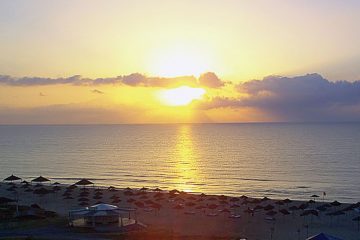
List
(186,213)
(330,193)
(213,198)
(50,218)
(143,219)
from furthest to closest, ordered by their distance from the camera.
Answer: (330,193), (213,198), (186,213), (143,219), (50,218)

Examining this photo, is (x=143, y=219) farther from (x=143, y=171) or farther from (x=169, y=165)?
(x=169, y=165)

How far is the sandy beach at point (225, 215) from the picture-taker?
33375 mm

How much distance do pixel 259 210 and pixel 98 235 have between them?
19430 millimetres

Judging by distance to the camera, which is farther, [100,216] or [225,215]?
[225,215]

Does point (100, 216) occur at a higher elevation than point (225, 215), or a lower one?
higher

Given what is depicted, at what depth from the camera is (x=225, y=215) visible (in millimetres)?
39062

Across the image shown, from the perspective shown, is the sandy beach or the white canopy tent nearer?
the white canopy tent

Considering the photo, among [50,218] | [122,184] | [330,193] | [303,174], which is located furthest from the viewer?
[303,174]

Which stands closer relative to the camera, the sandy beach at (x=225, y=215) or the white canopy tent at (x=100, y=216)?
the white canopy tent at (x=100, y=216)

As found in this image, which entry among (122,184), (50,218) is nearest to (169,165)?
(122,184)

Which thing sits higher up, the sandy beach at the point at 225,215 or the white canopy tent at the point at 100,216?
the white canopy tent at the point at 100,216

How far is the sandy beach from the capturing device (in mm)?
33375

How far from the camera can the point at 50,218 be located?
98.0 feet

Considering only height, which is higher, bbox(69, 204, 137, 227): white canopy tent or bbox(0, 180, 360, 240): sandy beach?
Result: bbox(69, 204, 137, 227): white canopy tent
